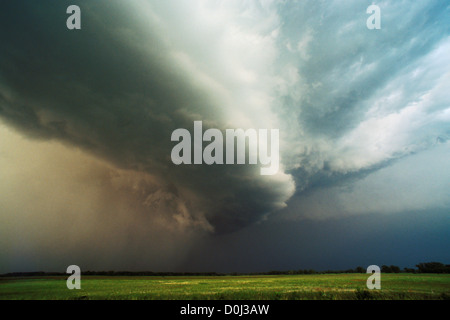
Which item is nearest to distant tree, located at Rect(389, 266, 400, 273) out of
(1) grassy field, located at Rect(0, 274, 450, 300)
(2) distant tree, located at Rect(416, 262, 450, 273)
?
(2) distant tree, located at Rect(416, 262, 450, 273)

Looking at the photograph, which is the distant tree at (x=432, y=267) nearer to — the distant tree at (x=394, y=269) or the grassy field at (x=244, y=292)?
the distant tree at (x=394, y=269)

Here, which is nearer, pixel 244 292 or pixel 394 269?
pixel 244 292

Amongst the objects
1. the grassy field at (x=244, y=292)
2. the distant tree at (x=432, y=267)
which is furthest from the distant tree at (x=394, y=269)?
the grassy field at (x=244, y=292)

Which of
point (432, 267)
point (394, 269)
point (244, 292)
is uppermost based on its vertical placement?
point (244, 292)

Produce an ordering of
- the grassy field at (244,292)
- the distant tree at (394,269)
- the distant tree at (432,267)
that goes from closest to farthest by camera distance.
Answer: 1. the grassy field at (244,292)
2. the distant tree at (432,267)
3. the distant tree at (394,269)

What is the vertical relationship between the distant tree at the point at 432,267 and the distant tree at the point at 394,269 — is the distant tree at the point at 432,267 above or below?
above

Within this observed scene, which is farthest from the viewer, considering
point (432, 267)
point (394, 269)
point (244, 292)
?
point (394, 269)

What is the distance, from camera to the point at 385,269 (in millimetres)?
143000

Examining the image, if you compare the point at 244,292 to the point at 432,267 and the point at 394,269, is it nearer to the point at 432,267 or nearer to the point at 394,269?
the point at 432,267

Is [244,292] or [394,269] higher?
[244,292]

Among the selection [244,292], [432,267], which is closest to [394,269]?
[432,267]

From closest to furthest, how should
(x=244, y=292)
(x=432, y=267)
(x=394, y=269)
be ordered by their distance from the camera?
1. (x=244, y=292)
2. (x=432, y=267)
3. (x=394, y=269)

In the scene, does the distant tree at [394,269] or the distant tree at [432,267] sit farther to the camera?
the distant tree at [394,269]
